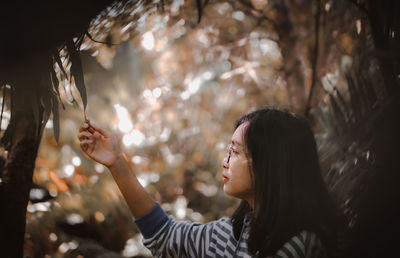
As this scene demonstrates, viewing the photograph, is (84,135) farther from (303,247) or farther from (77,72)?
(303,247)

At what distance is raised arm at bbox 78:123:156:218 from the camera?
88 centimetres

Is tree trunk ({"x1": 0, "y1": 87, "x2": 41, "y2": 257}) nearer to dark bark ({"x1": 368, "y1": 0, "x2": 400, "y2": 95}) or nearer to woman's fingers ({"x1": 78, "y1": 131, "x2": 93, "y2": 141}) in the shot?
woman's fingers ({"x1": 78, "y1": 131, "x2": 93, "y2": 141})

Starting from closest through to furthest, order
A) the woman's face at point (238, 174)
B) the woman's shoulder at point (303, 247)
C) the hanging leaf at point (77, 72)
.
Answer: the hanging leaf at point (77, 72)
the woman's shoulder at point (303, 247)
the woman's face at point (238, 174)

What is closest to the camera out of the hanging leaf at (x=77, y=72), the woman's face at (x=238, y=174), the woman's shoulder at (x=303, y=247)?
the hanging leaf at (x=77, y=72)

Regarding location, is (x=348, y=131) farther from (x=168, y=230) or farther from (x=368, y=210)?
(x=168, y=230)

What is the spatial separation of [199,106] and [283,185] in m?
2.34

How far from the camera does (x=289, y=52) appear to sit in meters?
2.12

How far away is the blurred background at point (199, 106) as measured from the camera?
866 mm

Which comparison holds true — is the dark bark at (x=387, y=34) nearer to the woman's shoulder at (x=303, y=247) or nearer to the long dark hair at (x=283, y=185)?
the long dark hair at (x=283, y=185)

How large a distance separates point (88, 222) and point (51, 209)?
1.41ft

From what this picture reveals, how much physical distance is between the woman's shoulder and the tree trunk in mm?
606

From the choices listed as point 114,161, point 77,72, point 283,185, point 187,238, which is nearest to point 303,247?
point 283,185

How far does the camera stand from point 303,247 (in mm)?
808

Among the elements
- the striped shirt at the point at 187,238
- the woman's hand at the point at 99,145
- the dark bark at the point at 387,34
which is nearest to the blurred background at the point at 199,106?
the dark bark at the point at 387,34
